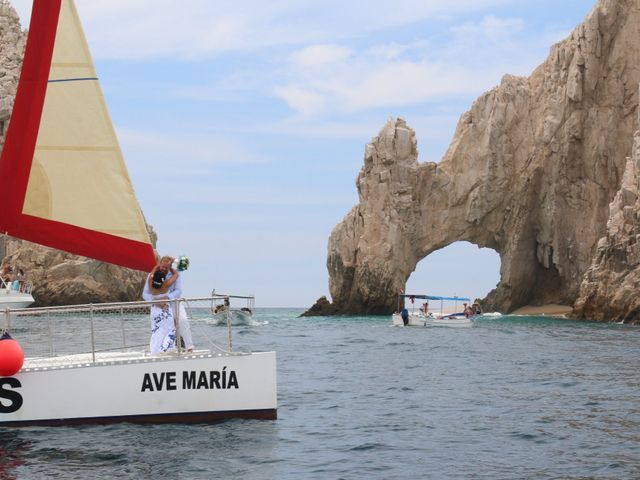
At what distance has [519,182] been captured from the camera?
7556cm

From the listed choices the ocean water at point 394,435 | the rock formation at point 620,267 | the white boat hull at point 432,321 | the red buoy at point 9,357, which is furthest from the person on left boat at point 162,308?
the rock formation at point 620,267

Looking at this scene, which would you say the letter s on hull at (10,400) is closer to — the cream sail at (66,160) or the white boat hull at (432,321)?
the cream sail at (66,160)

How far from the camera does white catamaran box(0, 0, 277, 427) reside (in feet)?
39.9

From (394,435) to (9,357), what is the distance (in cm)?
593

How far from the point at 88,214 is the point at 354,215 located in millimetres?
66741

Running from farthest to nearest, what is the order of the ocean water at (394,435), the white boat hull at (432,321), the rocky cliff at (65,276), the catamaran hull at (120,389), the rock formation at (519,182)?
the rocky cliff at (65,276) → the rock formation at (519,182) → the white boat hull at (432,321) → the catamaran hull at (120,389) → the ocean water at (394,435)

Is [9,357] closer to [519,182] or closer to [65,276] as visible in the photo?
[519,182]

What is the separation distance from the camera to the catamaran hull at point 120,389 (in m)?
12.7

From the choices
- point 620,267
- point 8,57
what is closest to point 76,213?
point 620,267

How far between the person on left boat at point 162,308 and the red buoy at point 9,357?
6.33 feet

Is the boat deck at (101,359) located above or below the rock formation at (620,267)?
below

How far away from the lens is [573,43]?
72.9 meters

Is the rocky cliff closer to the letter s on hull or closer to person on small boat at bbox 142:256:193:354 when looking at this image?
person on small boat at bbox 142:256:193:354

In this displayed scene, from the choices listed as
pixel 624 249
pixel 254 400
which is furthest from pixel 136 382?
pixel 624 249
